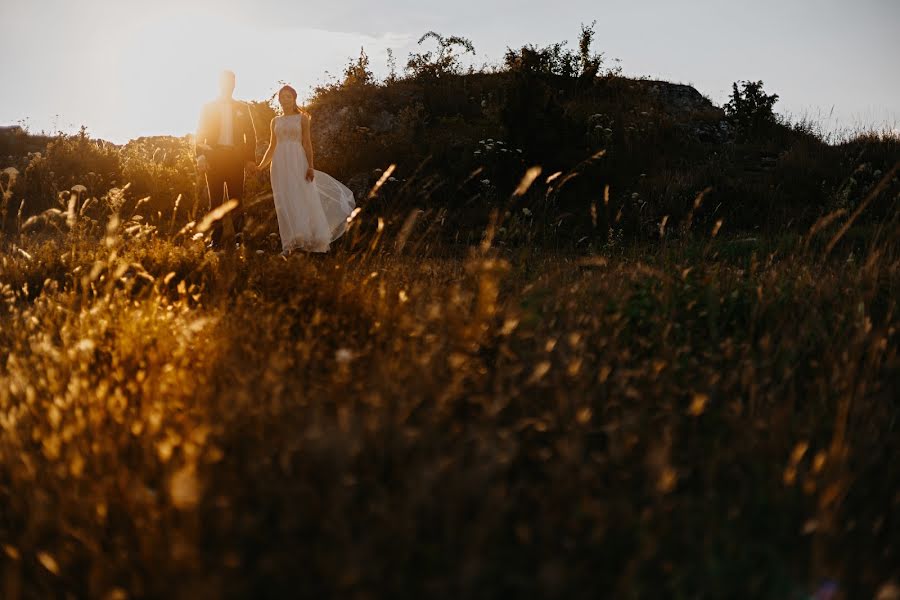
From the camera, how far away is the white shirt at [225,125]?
24.4ft

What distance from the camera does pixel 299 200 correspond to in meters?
7.37

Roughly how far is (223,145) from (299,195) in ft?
3.69

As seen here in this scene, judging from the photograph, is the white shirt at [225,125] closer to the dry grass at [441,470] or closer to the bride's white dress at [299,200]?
the bride's white dress at [299,200]

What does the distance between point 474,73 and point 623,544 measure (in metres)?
14.1

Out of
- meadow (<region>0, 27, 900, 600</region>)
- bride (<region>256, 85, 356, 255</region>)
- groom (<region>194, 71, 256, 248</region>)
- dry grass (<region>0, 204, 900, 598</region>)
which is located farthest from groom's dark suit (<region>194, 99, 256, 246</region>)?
dry grass (<region>0, 204, 900, 598</region>)

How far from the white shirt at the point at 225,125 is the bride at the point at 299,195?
50cm

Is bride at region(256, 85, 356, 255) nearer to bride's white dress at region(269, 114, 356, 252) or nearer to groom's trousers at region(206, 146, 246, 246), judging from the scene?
bride's white dress at region(269, 114, 356, 252)

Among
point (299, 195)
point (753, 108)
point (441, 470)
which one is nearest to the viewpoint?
point (441, 470)

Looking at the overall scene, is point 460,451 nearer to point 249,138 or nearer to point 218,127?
point 218,127

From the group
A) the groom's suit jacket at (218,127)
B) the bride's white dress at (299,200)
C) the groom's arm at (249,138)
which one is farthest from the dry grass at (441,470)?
the groom's arm at (249,138)

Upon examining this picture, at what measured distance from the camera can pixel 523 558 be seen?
4.83 feet

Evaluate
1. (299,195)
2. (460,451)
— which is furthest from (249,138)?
(460,451)

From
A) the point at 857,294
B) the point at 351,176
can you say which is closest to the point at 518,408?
the point at 857,294

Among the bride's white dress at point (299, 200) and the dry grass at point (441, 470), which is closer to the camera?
the dry grass at point (441, 470)
